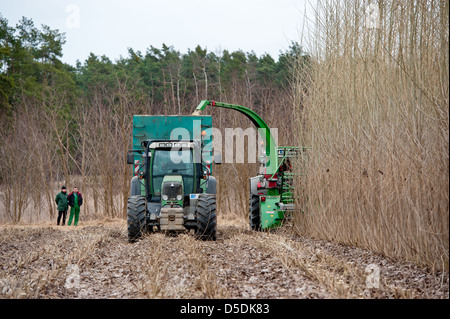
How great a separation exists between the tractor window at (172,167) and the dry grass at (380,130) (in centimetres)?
256

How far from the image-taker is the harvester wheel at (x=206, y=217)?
11344 millimetres

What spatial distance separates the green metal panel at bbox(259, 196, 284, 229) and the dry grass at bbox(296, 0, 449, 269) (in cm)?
74

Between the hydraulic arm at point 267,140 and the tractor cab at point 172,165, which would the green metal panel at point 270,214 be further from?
the tractor cab at point 172,165

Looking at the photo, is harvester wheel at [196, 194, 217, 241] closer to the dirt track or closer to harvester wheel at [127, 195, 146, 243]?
the dirt track

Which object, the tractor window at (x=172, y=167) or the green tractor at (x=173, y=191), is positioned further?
the tractor window at (x=172, y=167)

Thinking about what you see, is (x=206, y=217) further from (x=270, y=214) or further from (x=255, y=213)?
(x=255, y=213)

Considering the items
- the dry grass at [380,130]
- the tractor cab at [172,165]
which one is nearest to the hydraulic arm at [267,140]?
the dry grass at [380,130]

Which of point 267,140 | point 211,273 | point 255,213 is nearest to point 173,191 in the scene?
point 255,213

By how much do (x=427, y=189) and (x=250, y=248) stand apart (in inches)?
163

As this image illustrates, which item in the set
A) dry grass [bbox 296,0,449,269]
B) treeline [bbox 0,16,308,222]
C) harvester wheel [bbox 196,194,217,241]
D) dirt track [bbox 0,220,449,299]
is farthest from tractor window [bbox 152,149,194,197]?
treeline [bbox 0,16,308,222]

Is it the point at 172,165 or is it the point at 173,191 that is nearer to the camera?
the point at 173,191

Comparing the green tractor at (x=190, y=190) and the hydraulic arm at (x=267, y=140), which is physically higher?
the hydraulic arm at (x=267, y=140)

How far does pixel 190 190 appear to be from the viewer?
41.0ft

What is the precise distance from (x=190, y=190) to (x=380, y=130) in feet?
17.8
